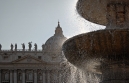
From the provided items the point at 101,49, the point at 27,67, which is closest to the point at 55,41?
the point at 27,67

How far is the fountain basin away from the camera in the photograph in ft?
23.9

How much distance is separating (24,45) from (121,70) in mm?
49144

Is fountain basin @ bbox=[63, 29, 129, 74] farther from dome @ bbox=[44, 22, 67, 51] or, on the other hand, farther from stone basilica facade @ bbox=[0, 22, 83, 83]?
dome @ bbox=[44, 22, 67, 51]

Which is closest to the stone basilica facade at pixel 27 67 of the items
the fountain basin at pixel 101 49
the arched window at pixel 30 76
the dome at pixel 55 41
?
the arched window at pixel 30 76

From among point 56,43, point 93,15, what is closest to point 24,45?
point 56,43

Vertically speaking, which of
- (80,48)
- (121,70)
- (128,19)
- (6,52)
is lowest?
(121,70)

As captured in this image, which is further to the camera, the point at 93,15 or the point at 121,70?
the point at 93,15

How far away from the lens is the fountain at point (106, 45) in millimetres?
7320

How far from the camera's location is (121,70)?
25.9 feet

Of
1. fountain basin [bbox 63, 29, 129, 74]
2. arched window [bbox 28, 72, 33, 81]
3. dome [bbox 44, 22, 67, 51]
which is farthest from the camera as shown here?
dome [bbox 44, 22, 67, 51]

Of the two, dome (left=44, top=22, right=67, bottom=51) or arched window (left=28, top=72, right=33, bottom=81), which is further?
dome (left=44, top=22, right=67, bottom=51)

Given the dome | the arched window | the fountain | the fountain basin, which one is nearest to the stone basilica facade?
the arched window

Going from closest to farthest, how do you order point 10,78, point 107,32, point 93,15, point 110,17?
point 107,32
point 110,17
point 93,15
point 10,78

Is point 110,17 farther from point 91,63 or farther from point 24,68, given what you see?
point 24,68
